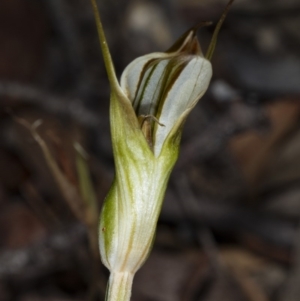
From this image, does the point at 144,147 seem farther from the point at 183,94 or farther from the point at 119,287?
the point at 119,287

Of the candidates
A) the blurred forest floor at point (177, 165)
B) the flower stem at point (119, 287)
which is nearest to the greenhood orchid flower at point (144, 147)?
the flower stem at point (119, 287)

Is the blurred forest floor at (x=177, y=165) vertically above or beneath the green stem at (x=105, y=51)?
beneath

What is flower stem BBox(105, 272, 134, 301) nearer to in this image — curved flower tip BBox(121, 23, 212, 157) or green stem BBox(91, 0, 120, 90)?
curved flower tip BBox(121, 23, 212, 157)

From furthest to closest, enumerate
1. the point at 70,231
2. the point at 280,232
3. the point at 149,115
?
the point at 280,232
the point at 70,231
the point at 149,115

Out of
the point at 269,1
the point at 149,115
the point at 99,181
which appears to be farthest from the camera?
the point at 269,1

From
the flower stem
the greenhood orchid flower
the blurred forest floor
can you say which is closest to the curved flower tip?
the greenhood orchid flower

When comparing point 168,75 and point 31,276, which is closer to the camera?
point 168,75

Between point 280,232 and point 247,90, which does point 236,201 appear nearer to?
point 280,232

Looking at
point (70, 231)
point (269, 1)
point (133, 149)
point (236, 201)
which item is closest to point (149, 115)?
point (133, 149)

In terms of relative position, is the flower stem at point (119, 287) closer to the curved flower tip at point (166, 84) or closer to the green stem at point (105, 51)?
the curved flower tip at point (166, 84)
